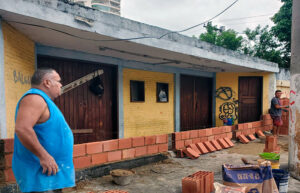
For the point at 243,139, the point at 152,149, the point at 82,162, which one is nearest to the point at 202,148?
the point at 152,149

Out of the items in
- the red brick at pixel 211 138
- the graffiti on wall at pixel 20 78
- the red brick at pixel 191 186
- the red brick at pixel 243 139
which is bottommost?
the red brick at pixel 243 139

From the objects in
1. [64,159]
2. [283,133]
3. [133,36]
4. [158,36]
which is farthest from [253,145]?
[64,159]

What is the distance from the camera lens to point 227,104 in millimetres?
10609

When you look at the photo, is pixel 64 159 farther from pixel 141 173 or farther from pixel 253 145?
pixel 253 145

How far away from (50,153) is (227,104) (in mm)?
9938

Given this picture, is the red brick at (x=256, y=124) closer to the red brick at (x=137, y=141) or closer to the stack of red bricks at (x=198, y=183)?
the red brick at (x=137, y=141)

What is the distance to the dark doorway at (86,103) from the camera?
5.89 meters

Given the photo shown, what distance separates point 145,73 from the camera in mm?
7898

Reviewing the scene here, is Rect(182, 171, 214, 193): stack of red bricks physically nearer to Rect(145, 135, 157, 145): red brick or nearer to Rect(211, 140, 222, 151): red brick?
Rect(145, 135, 157, 145): red brick

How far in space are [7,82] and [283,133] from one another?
10505mm

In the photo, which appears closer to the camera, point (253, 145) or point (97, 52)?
point (97, 52)

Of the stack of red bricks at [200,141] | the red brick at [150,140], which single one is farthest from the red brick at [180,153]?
the red brick at [150,140]

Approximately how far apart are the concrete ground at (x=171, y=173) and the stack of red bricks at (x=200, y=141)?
19 centimetres

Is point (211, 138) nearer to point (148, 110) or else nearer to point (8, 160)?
point (148, 110)
